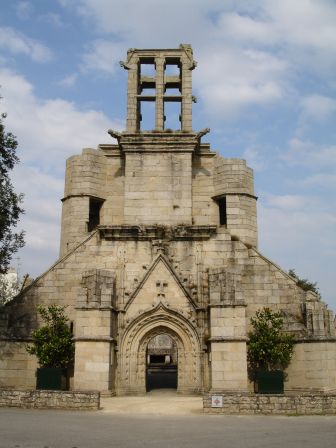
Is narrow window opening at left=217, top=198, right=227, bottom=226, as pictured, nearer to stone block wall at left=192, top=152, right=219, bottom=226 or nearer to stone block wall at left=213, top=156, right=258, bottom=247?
stone block wall at left=192, top=152, right=219, bottom=226

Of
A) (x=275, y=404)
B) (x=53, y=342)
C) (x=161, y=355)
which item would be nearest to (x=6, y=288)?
(x=161, y=355)

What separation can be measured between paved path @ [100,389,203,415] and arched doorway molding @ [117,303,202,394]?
0.66m

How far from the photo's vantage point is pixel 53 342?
1798 cm

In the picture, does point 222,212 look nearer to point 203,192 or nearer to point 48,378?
point 203,192

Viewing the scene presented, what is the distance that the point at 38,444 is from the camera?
9.05m

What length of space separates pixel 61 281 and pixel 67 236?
256 cm

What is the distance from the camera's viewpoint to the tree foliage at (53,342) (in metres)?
17.9

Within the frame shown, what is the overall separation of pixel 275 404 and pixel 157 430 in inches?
156

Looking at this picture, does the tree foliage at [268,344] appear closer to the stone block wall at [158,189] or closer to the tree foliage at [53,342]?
the stone block wall at [158,189]

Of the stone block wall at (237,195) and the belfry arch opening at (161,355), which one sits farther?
the belfry arch opening at (161,355)

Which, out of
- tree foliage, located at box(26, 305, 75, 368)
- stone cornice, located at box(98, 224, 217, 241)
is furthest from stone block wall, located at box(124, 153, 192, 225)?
tree foliage, located at box(26, 305, 75, 368)

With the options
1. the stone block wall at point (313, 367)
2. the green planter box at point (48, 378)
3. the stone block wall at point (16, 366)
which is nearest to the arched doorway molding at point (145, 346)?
the green planter box at point (48, 378)

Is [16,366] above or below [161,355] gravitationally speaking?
below

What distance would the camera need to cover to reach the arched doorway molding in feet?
59.5
